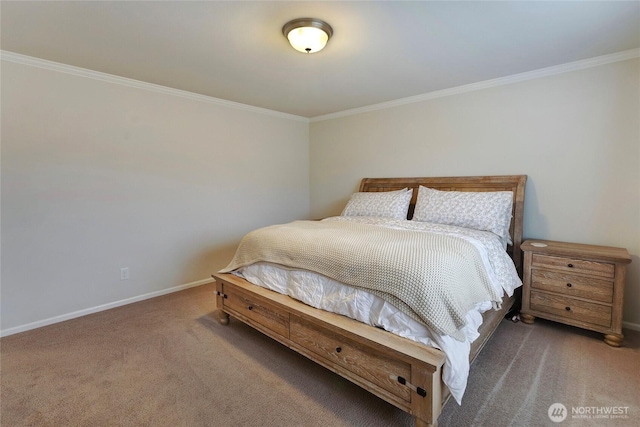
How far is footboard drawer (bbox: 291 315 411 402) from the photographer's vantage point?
1418 millimetres

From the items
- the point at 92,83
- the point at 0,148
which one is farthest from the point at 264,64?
the point at 0,148

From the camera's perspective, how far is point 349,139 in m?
4.09

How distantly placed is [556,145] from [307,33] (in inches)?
90.2

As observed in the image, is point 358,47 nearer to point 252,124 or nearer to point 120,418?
point 252,124

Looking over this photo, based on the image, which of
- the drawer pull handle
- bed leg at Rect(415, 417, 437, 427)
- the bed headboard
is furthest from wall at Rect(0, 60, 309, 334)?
bed leg at Rect(415, 417, 437, 427)

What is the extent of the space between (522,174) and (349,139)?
2.07 m

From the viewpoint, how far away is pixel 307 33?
74.4 inches

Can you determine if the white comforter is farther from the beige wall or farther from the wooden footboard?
the beige wall

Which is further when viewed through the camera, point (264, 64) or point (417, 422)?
point (264, 64)

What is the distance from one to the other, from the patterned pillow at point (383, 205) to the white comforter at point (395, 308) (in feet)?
1.73

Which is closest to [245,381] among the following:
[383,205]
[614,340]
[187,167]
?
[383,205]

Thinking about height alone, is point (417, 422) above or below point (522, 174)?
below
